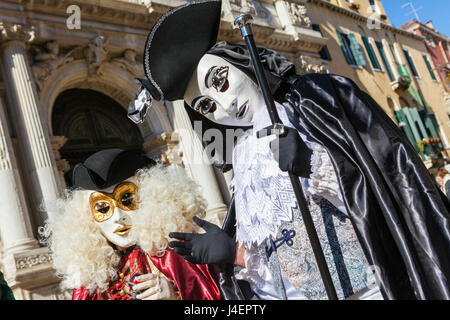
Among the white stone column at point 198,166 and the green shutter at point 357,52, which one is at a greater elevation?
the green shutter at point 357,52

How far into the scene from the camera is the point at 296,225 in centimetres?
211

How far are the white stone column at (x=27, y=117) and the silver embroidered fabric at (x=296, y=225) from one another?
483 centimetres

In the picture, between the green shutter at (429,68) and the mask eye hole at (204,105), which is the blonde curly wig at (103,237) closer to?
the mask eye hole at (204,105)

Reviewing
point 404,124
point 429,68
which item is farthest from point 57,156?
point 429,68

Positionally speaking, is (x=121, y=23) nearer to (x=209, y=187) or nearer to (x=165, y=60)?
(x=209, y=187)

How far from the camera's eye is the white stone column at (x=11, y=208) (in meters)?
5.81

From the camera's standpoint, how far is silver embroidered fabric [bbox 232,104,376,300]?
2.03m

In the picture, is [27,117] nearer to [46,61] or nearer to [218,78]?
[46,61]

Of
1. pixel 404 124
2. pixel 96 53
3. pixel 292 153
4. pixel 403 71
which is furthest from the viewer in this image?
pixel 403 71

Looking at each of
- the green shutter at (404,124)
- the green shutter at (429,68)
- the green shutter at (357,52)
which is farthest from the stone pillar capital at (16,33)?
the green shutter at (429,68)

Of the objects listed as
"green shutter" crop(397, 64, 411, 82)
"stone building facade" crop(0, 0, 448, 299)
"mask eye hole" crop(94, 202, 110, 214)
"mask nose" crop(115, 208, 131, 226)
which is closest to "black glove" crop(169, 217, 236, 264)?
"mask nose" crop(115, 208, 131, 226)

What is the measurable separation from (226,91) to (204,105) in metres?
0.18

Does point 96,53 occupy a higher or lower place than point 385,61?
lower

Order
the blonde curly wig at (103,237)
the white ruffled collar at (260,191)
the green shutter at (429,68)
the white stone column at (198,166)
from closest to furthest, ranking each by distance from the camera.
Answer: the white ruffled collar at (260,191) < the blonde curly wig at (103,237) < the white stone column at (198,166) < the green shutter at (429,68)
